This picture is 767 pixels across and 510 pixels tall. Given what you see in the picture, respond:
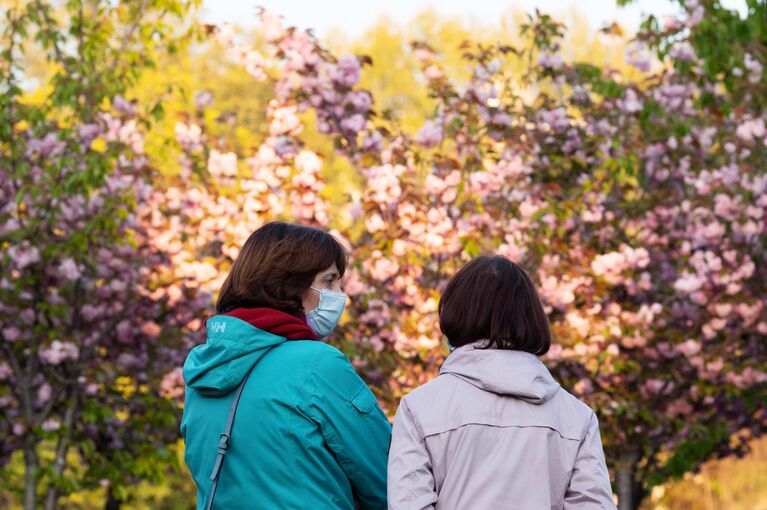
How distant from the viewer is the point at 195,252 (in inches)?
347

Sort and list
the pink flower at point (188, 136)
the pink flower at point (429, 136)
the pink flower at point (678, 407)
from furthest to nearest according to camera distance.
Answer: the pink flower at point (678, 407) → the pink flower at point (188, 136) → the pink flower at point (429, 136)

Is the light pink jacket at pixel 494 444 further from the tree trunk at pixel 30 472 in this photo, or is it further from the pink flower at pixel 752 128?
the tree trunk at pixel 30 472

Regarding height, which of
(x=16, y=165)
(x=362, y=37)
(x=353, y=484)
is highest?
(x=362, y=37)

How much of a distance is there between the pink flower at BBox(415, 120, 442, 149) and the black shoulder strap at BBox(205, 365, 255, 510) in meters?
5.48

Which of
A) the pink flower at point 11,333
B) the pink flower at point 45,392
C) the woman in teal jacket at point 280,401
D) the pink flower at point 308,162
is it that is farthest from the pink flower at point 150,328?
the woman in teal jacket at point 280,401

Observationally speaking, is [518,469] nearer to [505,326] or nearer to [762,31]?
[505,326]

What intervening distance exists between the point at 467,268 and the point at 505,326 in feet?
0.59

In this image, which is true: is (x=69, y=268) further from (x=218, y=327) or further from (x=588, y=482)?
(x=588, y=482)

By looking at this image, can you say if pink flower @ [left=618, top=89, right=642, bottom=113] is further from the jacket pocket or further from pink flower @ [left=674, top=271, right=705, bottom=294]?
the jacket pocket

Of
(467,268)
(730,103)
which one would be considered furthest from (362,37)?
(467,268)

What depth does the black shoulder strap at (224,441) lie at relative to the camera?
8.91ft

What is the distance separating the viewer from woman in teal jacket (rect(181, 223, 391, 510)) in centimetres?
266

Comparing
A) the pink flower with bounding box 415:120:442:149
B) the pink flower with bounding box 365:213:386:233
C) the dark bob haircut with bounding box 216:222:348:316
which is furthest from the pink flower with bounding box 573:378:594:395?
the dark bob haircut with bounding box 216:222:348:316

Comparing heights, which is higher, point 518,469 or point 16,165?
point 16,165
